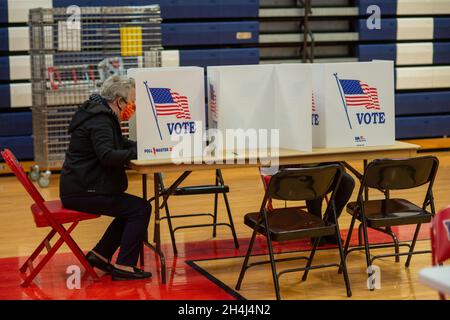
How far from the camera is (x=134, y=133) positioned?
549cm

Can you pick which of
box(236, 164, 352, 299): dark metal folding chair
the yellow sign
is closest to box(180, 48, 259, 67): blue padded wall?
the yellow sign

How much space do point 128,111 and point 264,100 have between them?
85 centimetres

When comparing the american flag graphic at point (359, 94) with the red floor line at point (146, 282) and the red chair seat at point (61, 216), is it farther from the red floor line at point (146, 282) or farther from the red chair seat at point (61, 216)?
the red chair seat at point (61, 216)

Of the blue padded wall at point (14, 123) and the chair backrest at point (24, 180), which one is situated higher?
the blue padded wall at point (14, 123)

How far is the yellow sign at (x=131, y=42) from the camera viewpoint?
833cm

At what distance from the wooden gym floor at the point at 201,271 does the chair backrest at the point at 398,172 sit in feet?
1.89

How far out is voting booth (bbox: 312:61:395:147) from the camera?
5.28 meters

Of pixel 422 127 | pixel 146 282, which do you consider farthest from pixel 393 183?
pixel 422 127

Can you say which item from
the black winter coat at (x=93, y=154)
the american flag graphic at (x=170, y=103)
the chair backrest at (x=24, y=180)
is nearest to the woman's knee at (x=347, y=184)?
the american flag graphic at (x=170, y=103)

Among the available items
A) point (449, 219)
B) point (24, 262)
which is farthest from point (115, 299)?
point (449, 219)

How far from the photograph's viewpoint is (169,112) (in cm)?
500

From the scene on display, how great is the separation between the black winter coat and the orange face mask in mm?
89

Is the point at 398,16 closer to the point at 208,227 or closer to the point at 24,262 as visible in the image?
the point at 208,227

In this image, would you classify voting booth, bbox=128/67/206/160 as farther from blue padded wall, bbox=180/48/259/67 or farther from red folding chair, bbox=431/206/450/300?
blue padded wall, bbox=180/48/259/67
